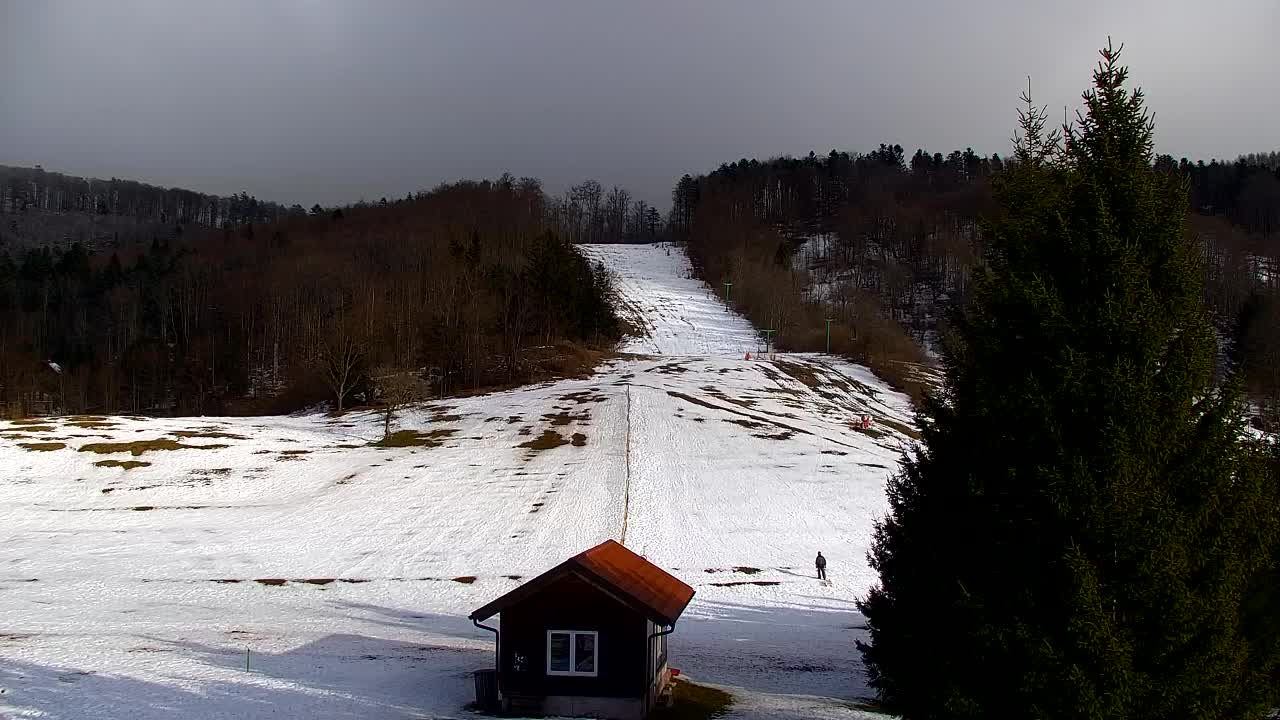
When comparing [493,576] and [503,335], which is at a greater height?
[503,335]

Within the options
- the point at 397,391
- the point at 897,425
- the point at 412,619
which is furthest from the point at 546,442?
the point at 897,425

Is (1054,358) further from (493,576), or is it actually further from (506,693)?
(493,576)

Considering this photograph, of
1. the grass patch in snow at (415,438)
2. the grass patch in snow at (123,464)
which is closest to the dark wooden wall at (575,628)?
the grass patch in snow at (415,438)

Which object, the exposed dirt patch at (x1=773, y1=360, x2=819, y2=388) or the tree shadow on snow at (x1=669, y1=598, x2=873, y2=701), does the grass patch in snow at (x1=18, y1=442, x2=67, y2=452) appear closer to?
the tree shadow on snow at (x1=669, y1=598, x2=873, y2=701)

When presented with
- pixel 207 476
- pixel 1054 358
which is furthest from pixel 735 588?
A: pixel 207 476

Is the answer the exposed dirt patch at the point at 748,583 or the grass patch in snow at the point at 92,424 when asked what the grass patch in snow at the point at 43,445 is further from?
the exposed dirt patch at the point at 748,583
